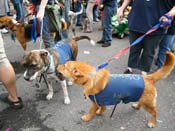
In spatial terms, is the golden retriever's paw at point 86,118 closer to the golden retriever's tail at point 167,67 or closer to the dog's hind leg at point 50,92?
the dog's hind leg at point 50,92

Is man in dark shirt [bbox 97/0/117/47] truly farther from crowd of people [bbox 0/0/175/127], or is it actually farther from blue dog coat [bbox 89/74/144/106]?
blue dog coat [bbox 89/74/144/106]

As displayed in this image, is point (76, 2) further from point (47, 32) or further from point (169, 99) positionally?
point (169, 99)

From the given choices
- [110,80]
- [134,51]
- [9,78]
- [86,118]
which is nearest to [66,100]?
[86,118]

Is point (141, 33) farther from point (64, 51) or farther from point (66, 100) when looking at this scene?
point (66, 100)

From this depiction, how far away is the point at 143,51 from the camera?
393cm

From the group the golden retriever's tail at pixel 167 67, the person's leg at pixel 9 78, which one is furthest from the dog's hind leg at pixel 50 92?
the golden retriever's tail at pixel 167 67

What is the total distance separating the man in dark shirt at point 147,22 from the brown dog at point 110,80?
778 mm

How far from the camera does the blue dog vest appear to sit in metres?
3.74

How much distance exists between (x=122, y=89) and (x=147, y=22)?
115cm

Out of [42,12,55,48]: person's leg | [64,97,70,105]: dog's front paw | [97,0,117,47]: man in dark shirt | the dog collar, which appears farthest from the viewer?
[97,0,117,47]: man in dark shirt

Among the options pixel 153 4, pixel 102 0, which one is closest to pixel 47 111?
→ pixel 153 4

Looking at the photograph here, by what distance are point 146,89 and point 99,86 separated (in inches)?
21.6

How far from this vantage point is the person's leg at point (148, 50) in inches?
143

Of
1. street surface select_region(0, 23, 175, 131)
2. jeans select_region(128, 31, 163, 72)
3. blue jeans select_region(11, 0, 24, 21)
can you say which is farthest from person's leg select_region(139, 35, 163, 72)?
blue jeans select_region(11, 0, 24, 21)
